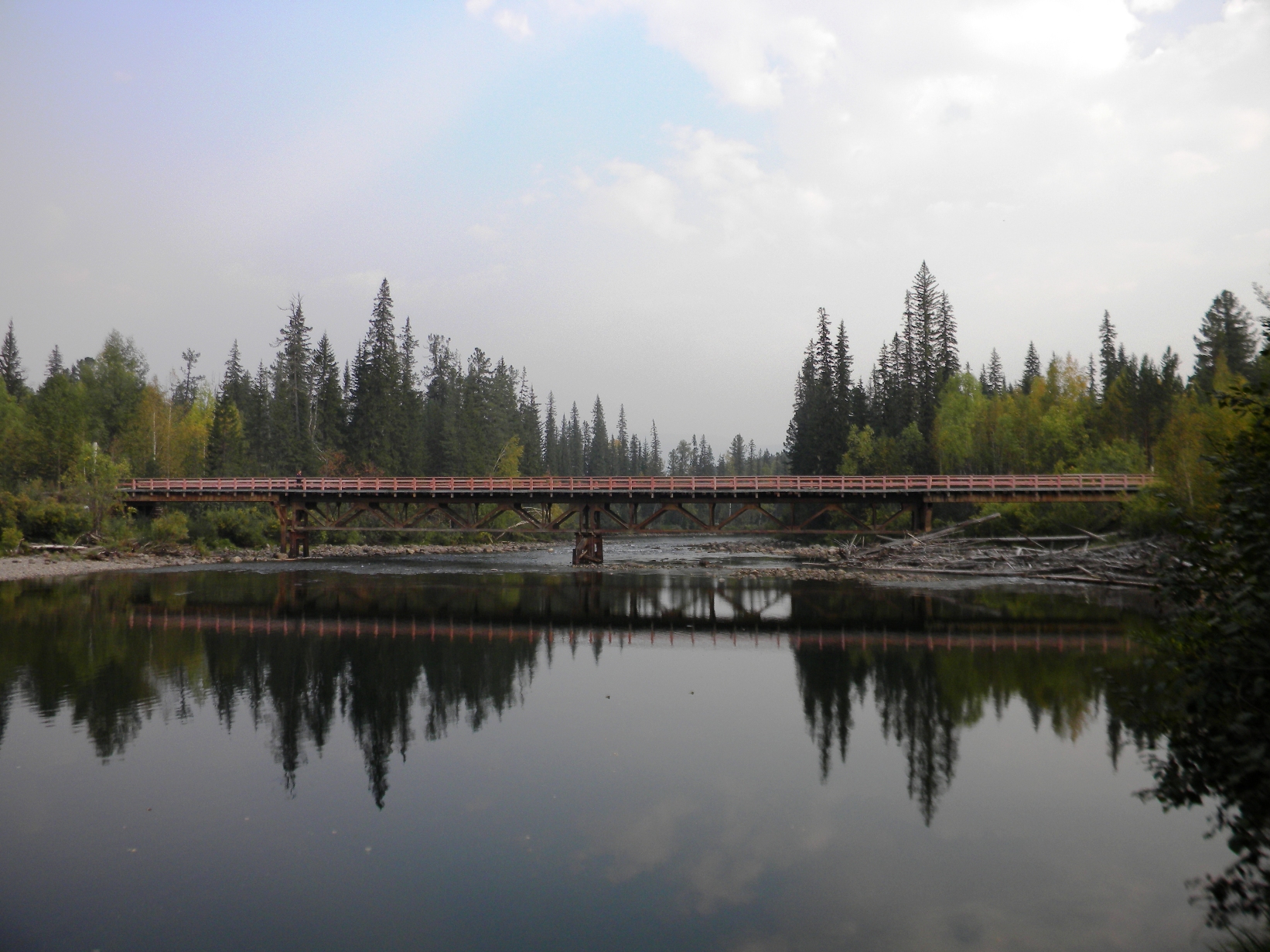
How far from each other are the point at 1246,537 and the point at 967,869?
19.3 feet

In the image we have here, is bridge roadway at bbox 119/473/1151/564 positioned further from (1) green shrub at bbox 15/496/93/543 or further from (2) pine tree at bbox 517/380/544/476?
(2) pine tree at bbox 517/380/544/476

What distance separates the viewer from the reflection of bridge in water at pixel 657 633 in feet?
84.6

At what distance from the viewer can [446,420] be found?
344ft

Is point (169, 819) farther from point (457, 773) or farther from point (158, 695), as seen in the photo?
point (158, 695)

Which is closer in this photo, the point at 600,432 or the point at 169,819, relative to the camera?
the point at 169,819

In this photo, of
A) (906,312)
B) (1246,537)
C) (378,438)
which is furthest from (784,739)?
(906,312)

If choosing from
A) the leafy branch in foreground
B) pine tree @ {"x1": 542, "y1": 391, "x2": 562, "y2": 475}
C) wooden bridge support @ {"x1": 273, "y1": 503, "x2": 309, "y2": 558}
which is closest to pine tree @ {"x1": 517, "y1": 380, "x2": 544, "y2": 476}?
pine tree @ {"x1": 542, "y1": 391, "x2": 562, "y2": 475}

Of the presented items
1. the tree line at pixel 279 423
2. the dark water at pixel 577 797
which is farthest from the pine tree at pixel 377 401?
the dark water at pixel 577 797

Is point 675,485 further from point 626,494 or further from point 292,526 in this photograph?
point 292,526

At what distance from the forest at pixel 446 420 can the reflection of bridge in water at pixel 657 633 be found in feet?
97.8

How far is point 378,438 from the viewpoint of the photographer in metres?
88.4

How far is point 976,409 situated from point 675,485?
40.3m

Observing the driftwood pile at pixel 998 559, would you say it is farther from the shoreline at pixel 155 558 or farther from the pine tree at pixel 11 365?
the pine tree at pixel 11 365

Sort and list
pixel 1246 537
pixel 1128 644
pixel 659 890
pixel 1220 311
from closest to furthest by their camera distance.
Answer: pixel 1246 537
pixel 659 890
pixel 1128 644
pixel 1220 311
